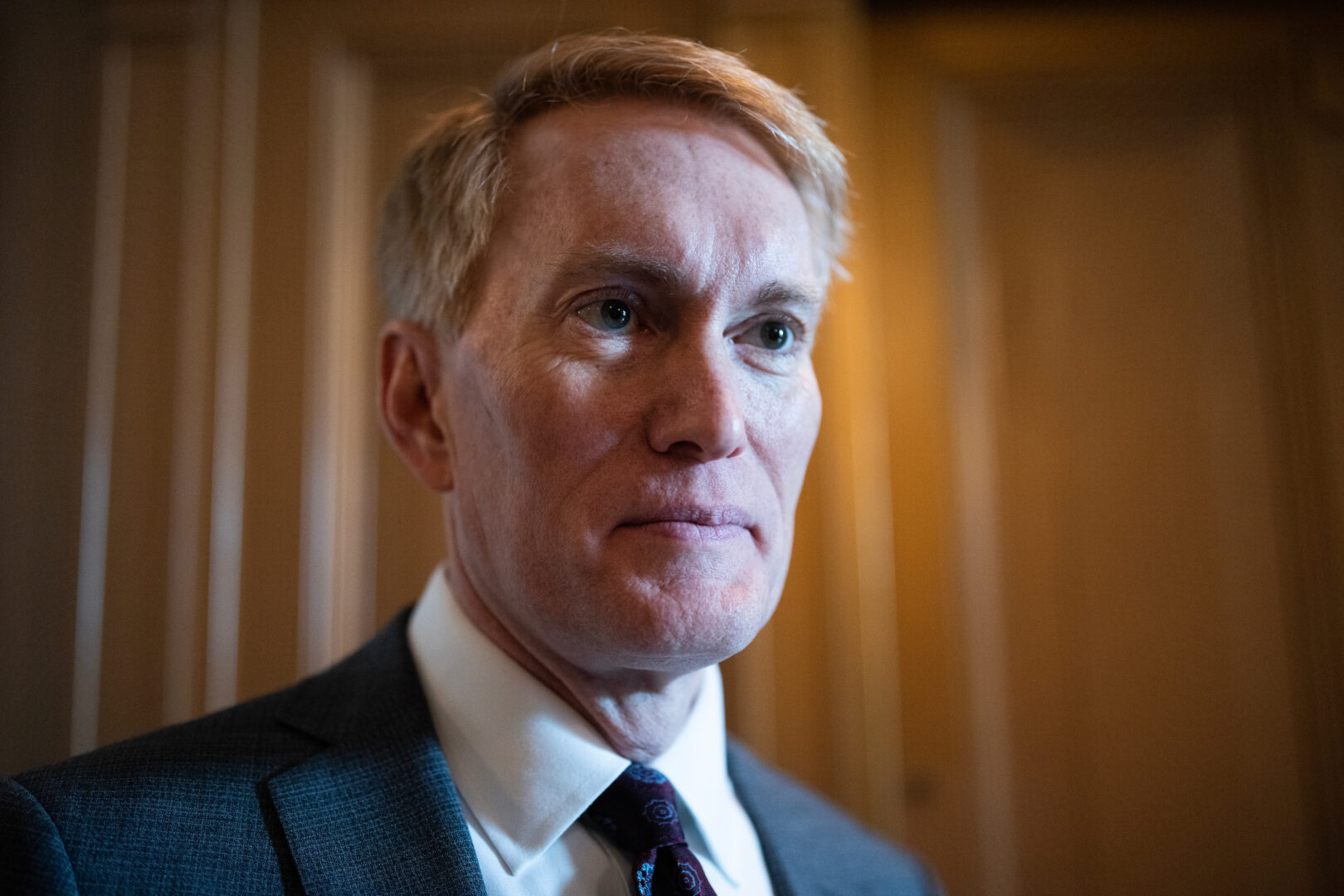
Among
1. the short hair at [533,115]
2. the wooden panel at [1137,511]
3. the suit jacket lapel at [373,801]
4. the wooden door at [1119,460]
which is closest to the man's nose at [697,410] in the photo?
the short hair at [533,115]

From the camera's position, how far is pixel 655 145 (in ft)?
2.77

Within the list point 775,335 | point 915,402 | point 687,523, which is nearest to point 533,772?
point 687,523

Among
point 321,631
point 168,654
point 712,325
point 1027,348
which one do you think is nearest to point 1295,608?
point 1027,348

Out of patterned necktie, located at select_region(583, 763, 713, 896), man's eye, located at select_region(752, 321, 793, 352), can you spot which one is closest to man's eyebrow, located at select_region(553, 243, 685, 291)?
man's eye, located at select_region(752, 321, 793, 352)

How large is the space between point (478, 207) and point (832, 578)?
1.03m

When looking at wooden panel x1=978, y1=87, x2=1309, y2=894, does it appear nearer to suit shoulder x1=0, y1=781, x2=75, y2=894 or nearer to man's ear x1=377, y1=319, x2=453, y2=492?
man's ear x1=377, y1=319, x2=453, y2=492

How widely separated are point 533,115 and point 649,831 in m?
0.74

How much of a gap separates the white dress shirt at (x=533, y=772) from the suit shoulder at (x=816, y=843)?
0.28ft

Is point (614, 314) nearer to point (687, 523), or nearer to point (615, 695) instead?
point (687, 523)

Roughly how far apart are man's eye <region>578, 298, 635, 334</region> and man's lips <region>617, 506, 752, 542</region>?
0.19 meters

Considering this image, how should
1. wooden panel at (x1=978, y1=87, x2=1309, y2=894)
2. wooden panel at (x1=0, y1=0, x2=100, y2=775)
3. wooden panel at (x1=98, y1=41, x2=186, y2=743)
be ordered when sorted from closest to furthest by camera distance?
wooden panel at (x1=0, y1=0, x2=100, y2=775) < wooden panel at (x1=98, y1=41, x2=186, y2=743) < wooden panel at (x1=978, y1=87, x2=1309, y2=894)

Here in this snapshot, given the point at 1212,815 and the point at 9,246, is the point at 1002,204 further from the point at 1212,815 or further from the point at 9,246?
the point at 9,246

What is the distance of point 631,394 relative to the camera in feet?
2.54

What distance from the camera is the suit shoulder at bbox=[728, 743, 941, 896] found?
3.33ft
